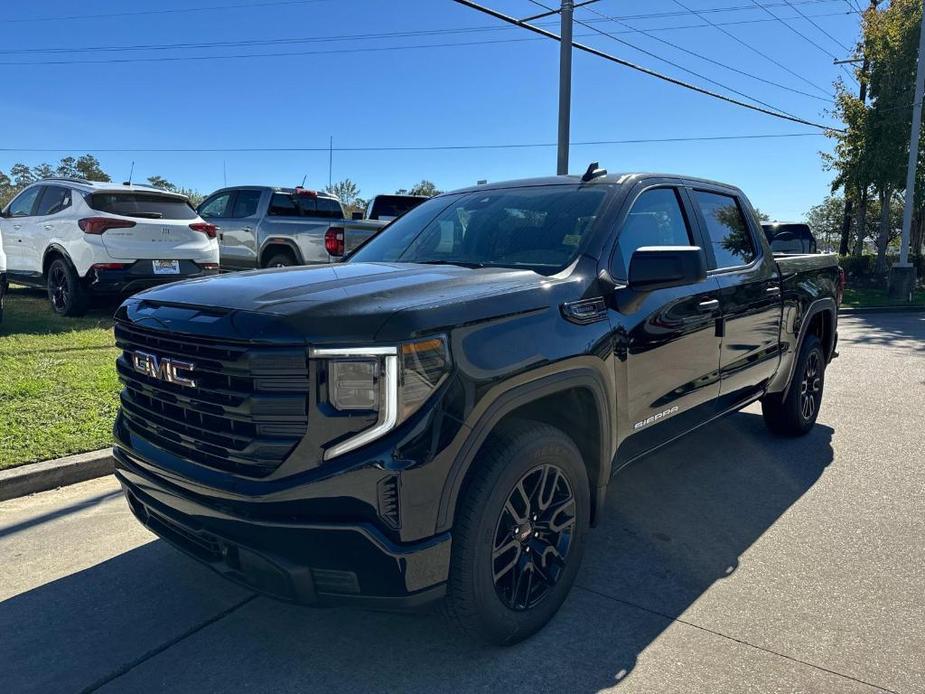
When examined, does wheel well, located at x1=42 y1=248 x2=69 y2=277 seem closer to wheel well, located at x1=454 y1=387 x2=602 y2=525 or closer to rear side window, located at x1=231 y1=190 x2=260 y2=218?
rear side window, located at x1=231 y1=190 x2=260 y2=218

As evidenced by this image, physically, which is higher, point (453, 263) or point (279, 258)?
point (453, 263)

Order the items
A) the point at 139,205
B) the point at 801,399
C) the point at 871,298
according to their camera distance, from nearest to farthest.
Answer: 1. the point at 801,399
2. the point at 139,205
3. the point at 871,298

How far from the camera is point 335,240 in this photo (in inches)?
425

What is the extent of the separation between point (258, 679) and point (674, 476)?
10.3 feet

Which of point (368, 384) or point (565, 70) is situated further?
point (565, 70)

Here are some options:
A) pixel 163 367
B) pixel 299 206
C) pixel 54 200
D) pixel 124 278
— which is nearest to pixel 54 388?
pixel 124 278

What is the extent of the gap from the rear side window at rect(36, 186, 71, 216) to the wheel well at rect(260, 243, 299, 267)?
3384mm

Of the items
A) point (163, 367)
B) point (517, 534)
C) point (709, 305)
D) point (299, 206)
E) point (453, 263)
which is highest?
point (299, 206)

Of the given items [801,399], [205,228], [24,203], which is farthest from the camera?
[24,203]

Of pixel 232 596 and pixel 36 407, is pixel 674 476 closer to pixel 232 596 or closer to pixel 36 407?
pixel 232 596

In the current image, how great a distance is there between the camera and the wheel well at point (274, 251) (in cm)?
1190

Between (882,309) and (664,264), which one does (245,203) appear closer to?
(664,264)

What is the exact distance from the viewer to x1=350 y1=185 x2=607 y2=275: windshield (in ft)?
11.0

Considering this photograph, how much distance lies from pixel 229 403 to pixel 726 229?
341 centimetres
